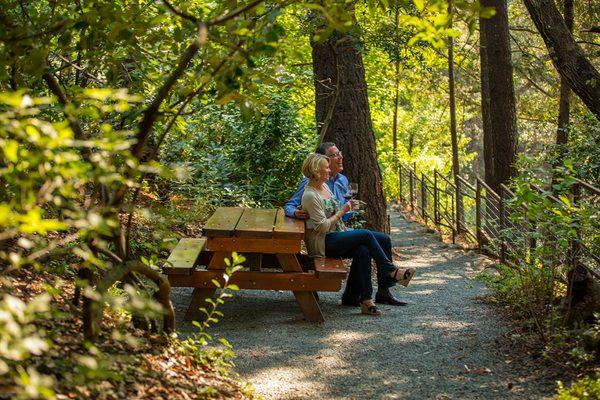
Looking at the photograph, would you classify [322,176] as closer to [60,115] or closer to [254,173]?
[60,115]

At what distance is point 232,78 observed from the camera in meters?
3.83

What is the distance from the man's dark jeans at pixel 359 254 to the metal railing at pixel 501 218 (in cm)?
129

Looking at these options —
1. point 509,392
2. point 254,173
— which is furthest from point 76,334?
point 254,173

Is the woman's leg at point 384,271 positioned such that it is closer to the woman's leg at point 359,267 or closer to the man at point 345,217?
the man at point 345,217

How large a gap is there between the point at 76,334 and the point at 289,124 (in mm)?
7613

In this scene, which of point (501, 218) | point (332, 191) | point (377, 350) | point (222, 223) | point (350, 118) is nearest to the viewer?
point (377, 350)

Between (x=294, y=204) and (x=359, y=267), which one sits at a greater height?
(x=294, y=204)

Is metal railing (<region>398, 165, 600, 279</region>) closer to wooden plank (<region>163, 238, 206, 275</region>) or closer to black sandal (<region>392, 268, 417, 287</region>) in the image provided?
black sandal (<region>392, 268, 417, 287</region>)

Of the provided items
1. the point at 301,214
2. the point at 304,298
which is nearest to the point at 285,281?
the point at 304,298

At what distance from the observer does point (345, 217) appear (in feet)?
28.1

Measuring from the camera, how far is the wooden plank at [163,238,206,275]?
688cm

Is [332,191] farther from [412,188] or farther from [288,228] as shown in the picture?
[412,188]

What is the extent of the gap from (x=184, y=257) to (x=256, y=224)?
75cm

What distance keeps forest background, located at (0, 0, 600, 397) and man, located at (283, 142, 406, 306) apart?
3.13ft
